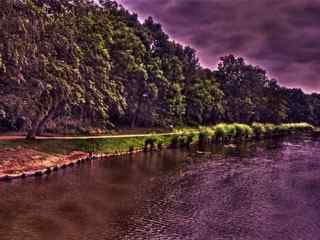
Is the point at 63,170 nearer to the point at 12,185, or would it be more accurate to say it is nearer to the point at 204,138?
the point at 12,185

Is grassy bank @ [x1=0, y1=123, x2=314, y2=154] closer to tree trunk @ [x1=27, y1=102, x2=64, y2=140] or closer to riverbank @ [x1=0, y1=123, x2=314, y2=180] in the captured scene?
riverbank @ [x1=0, y1=123, x2=314, y2=180]

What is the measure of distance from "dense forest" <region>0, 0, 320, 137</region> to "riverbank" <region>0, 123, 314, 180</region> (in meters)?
2.75

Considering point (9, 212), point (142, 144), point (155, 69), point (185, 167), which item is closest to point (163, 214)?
point (9, 212)

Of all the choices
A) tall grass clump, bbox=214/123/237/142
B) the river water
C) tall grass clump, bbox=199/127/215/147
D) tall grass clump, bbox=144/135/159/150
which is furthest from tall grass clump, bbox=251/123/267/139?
the river water

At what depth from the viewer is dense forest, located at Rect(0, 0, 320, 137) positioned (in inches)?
1513

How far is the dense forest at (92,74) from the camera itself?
3844 cm

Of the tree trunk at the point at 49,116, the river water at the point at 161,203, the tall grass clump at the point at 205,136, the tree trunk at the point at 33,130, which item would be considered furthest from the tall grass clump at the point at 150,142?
the tree trunk at the point at 33,130

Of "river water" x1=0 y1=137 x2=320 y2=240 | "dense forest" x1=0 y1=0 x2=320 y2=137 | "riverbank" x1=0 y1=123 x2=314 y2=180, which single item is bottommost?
"river water" x1=0 y1=137 x2=320 y2=240

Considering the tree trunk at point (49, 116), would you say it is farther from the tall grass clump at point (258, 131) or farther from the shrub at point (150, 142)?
the tall grass clump at point (258, 131)

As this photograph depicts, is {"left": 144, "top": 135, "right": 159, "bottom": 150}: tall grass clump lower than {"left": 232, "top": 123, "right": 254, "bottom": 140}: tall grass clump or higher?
lower

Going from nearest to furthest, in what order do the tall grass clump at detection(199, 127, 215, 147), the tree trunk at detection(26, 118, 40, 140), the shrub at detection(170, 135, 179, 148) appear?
the tree trunk at detection(26, 118, 40, 140) → the shrub at detection(170, 135, 179, 148) → the tall grass clump at detection(199, 127, 215, 147)

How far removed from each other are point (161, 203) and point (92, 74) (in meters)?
24.4

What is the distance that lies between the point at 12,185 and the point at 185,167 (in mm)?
20956

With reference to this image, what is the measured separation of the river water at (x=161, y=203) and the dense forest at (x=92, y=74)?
8384mm
